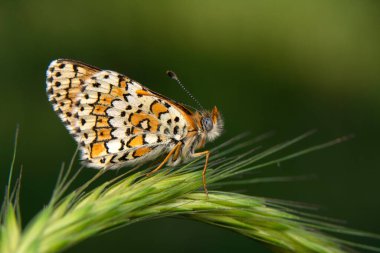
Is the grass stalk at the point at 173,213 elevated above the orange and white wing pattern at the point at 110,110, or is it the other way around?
the orange and white wing pattern at the point at 110,110

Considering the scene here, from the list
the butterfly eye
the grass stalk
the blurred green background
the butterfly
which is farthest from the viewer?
the blurred green background

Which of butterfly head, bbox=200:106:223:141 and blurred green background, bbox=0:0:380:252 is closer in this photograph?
butterfly head, bbox=200:106:223:141

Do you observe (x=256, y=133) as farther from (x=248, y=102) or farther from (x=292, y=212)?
(x=292, y=212)

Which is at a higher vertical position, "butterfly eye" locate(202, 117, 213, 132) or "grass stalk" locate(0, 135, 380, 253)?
"butterfly eye" locate(202, 117, 213, 132)

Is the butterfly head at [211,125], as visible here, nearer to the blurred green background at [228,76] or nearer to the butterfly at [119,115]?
the butterfly at [119,115]

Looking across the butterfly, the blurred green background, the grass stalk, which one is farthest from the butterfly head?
the blurred green background

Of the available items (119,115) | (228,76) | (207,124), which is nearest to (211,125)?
(207,124)

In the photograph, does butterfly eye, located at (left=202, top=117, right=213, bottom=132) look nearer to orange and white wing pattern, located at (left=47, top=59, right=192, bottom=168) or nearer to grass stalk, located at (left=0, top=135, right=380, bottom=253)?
orange and white wing pattern, located at (left=47, top=59, right=192, bottom=168)

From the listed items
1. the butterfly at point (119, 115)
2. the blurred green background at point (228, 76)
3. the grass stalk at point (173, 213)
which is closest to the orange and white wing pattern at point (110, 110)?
the butterfly at point (119, 115)
